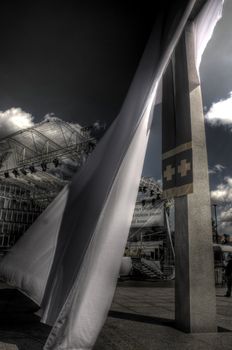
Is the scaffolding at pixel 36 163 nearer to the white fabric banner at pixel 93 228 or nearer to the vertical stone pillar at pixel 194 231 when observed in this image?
the vertical stone pillar at pixel 194 231

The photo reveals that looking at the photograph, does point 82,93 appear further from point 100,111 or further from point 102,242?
point 102,242

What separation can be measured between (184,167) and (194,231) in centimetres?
89

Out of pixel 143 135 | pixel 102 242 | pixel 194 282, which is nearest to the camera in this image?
pixel 102 242

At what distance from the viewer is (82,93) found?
5125 mm

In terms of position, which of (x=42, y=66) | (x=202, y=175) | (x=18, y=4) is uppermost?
(x=18, y=4)

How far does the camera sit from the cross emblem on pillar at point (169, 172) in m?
4.01

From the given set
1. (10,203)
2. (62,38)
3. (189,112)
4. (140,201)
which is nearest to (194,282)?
(189,112)

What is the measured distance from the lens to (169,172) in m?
4.06

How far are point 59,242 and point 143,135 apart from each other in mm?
1519

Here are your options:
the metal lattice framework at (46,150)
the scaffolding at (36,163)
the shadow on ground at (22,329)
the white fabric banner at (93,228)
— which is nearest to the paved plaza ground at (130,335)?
the shadow on ground at (22,329)

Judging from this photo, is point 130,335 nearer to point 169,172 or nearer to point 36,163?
point 169,172

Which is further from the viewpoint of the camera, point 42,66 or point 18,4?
point 42,66

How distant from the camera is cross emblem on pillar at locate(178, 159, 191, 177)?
3.77m

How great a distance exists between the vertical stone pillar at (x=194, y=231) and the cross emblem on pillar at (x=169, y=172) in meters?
0.33
